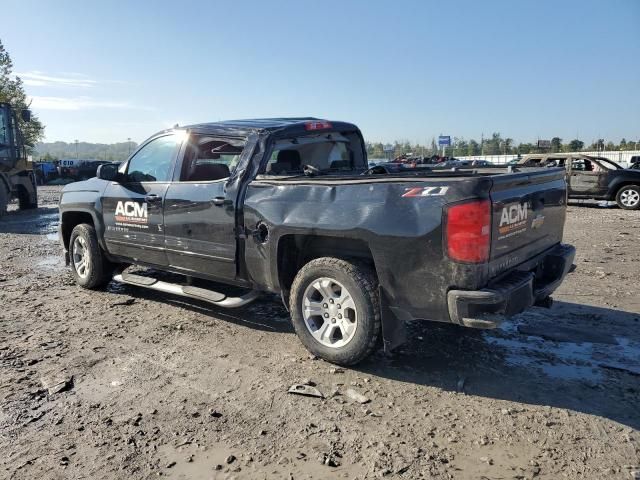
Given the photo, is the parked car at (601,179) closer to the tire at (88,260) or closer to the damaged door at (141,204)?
the damaged door at (141,204)

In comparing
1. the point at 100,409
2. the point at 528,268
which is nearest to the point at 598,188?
the point at 528,268

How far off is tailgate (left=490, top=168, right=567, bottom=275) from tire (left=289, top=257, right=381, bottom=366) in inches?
35.9

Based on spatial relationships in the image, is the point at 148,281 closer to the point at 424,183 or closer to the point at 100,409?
the point at 100,409

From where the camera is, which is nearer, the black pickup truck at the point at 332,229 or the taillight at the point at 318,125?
the black pickup truck at the point at 332,229

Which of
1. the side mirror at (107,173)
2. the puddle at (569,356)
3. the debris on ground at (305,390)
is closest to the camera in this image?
the debris on ground at (305,390)

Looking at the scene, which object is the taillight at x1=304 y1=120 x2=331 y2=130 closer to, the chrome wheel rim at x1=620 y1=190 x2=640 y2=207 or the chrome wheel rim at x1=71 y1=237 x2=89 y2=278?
the chrome wheel rim at x1=71 y1=237 x2=89 y2=278

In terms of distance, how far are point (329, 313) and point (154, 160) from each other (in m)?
2.78

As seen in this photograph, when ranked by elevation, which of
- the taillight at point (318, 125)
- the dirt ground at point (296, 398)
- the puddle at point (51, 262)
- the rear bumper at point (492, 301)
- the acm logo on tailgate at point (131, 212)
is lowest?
the dirt ground at point (296, 398)

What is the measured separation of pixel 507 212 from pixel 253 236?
80.4 inches

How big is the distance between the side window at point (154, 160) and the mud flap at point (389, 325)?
9.03 ft

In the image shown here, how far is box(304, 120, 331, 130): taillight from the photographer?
4941 mm

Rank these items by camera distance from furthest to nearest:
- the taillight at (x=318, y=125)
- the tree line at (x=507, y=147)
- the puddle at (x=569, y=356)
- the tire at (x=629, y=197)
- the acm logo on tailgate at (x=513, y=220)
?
the tree line at (x=507, y=147)
the tire at (x=629, y=197)
the taillight at (x=318, y=125)
the puddle at (x=569, y=356)
the acm logo on tailgate at (x=513, y=220)

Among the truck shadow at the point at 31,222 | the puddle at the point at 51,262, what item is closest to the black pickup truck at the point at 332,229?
the puddle at the point at 51,262

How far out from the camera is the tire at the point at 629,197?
1462 centimetres
